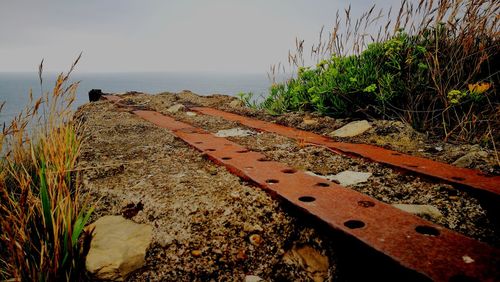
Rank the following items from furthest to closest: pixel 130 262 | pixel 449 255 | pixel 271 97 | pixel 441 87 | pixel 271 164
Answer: pixel 271 97 < pixel 441 87 < pixel 271 164 < pixel 130 262 < pixel 449 255

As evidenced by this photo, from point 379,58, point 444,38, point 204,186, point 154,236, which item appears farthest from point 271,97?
point 154,236

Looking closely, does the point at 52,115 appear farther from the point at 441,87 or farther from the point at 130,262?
the point at 441,87

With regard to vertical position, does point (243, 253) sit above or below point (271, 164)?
below

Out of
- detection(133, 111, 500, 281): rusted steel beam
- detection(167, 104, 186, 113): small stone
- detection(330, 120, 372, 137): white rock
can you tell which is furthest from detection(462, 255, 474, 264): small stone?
detection(167, 104, 186, 113): small stone

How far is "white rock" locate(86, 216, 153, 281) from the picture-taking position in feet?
3.21

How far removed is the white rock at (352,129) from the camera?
229 centimetres

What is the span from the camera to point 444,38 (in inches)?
117

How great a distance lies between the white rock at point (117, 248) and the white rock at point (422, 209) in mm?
918

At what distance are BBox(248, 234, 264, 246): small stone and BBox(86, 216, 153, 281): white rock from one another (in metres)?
0.34

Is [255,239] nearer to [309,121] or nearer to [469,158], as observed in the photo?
[469,158]

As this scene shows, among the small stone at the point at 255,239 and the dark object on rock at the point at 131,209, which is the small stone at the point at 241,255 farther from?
the dark object on rock at the point at 131,209

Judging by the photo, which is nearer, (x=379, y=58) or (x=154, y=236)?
(x=154, y=236)

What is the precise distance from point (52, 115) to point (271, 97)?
2.74m

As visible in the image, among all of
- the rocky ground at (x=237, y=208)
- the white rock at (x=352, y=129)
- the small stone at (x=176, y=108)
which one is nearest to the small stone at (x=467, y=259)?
the rocky ground at (x=237, y=208)
